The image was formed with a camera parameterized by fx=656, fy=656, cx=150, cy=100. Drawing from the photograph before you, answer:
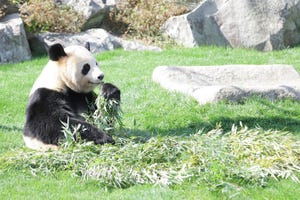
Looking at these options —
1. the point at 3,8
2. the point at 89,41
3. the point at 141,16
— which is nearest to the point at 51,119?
the point at 89,41

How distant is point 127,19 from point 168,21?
132cm

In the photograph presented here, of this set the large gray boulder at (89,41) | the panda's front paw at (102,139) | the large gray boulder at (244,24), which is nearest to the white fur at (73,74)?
the panda's front paw at (102,139)

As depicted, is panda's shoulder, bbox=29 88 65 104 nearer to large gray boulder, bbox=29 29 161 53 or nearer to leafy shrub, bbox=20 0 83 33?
large gray boulder, bbox=29 29 161 53

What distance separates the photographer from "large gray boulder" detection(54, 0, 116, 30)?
14.4 metres

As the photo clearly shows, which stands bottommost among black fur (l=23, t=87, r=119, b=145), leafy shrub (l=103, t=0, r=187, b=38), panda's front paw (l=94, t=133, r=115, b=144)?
leafy shrub (l=103, t=0, r=187, b=38)

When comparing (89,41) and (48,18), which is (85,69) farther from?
(48,18)

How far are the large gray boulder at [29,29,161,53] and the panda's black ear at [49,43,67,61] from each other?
629 centimetres

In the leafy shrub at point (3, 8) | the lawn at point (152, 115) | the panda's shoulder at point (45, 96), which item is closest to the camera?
the lawn at point (152, 115)

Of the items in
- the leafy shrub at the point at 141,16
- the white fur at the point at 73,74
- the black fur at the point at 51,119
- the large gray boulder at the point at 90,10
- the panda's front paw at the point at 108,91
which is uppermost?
the white fur at the point at 73,74

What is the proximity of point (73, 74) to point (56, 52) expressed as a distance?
0.94ft

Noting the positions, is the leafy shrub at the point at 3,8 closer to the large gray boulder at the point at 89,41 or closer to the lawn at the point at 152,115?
the large gray boulder at the point at 89,41

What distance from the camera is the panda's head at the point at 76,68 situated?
6668 millimetres

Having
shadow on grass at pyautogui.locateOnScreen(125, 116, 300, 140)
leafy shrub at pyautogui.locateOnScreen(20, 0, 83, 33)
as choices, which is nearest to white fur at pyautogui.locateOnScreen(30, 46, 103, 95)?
shadow on grass at pyautogui.locateOnScreen(125, 116, 300, 140)

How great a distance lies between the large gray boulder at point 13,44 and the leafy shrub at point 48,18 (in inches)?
40.9
